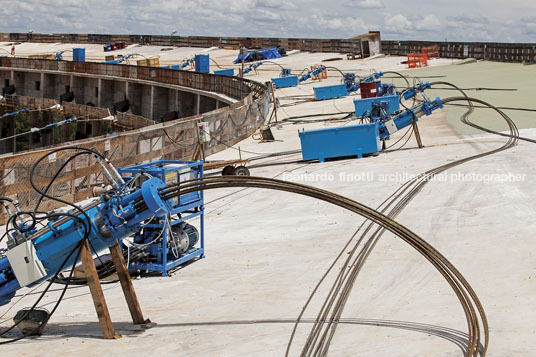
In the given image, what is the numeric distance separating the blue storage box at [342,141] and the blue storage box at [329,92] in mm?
21132

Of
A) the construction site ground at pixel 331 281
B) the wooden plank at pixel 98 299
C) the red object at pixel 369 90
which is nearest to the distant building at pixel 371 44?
the red object at pixel 369 90

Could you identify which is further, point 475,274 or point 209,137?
point 209,137

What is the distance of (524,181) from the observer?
17.9m

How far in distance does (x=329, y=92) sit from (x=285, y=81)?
11826mm

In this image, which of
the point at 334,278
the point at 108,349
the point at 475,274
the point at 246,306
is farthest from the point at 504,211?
the point at 108,349

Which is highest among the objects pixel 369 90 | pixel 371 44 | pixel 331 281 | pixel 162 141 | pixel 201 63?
pixel 371 44

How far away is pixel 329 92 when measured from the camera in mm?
44969

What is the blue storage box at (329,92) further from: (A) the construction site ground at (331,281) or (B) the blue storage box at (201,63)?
(A) the construction site ground at (331,281)

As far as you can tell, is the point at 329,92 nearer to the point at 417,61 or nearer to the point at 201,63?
the point at 201,63

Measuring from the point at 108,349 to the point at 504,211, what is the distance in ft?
31.9

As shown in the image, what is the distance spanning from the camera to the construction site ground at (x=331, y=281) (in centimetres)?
927

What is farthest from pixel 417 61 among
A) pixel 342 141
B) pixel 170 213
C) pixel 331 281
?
pixel 331 281

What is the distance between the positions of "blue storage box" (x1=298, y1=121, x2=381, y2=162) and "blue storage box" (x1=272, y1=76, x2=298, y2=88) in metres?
32.6

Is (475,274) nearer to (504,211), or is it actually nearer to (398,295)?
(398,295)
